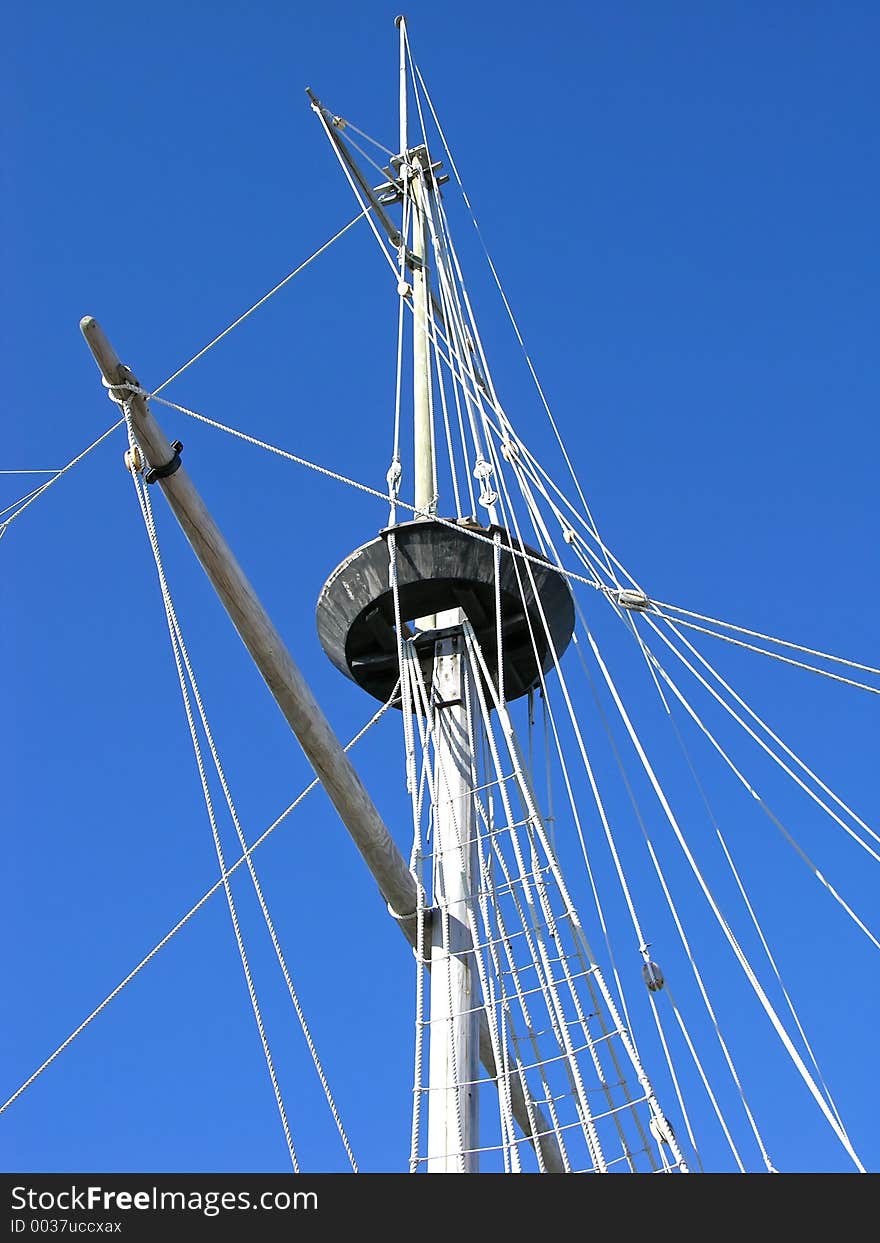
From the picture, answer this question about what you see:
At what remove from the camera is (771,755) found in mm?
8695

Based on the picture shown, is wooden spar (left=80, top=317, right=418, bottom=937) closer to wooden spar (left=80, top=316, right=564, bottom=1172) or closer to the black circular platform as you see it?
wooden spar (left=80, top=316, right=564, bottom=1172)

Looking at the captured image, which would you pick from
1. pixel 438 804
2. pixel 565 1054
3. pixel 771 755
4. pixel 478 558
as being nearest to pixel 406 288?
pixel 478 558

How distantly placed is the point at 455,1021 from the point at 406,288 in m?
8.18

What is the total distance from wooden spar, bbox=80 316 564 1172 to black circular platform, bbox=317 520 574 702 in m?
1.96

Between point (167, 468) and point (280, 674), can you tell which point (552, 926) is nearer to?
point (280, 674)

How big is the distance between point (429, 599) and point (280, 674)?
2337 millimetres

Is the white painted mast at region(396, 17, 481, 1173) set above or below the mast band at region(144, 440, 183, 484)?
below

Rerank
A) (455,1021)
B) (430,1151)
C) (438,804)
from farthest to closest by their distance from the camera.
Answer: (438,804)
(455,1021)
(430,1151)

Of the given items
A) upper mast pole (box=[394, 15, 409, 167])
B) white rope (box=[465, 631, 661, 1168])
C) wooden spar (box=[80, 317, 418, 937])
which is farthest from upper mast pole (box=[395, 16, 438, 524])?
wooden spar (box=[80, 317, 418, 937])

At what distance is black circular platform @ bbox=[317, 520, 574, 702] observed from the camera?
10578 millimetres

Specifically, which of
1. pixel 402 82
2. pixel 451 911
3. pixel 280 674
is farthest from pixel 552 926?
pixel 402 82

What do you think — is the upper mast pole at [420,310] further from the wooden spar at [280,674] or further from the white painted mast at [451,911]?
the wooden spar at [280,674]
